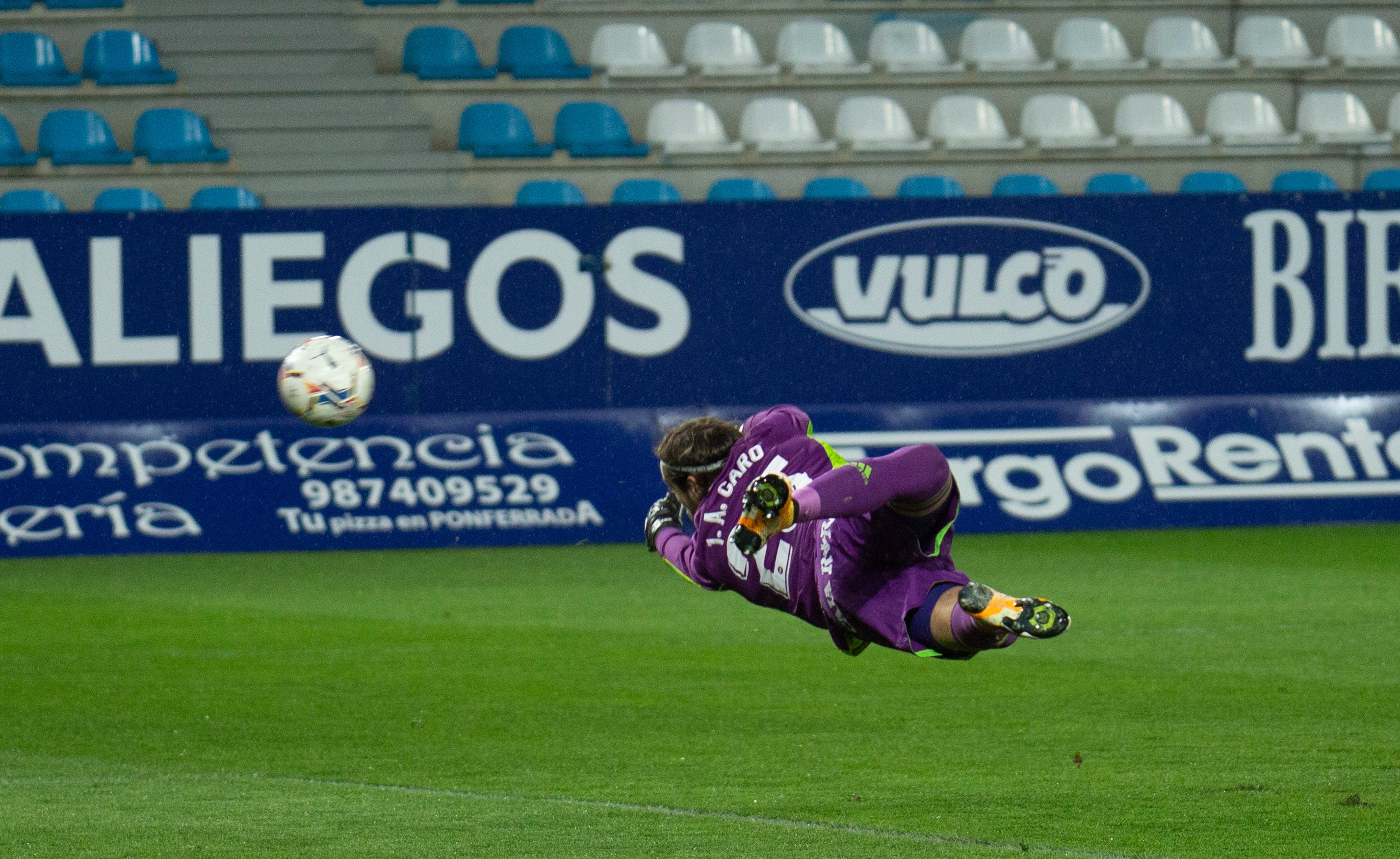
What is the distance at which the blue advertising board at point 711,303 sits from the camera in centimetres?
1324

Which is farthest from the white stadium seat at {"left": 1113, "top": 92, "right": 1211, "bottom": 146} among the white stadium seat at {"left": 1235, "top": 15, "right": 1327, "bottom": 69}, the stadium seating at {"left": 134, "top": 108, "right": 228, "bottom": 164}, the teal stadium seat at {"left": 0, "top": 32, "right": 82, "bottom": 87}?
the teal stadium seat at {"left": 0, "top": 32, "right": 82, "bottom": 87}

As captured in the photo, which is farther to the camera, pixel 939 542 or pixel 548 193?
pixel 548 193

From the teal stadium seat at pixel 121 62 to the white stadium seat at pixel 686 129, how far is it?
15.0ft

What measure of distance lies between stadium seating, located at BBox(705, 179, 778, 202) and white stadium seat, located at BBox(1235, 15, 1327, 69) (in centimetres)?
575

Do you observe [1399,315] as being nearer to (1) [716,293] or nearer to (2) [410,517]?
(1) [716,293]

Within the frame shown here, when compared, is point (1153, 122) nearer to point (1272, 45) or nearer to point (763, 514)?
point (1272, 45)

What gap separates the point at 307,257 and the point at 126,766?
6999 mm

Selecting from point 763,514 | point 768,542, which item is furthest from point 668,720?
point 763,514

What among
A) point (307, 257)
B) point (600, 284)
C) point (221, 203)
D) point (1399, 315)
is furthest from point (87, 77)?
point (1399, 315)

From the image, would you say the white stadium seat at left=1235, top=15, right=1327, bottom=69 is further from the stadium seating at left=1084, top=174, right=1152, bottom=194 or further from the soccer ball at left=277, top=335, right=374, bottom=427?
the soccer ball at left=277, top=335, right=374, bottom=427

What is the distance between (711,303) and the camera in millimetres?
13797

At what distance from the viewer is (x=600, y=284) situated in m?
13.7

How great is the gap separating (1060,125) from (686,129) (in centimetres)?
Answer: 366

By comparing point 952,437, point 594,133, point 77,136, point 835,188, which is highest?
point 77,136
